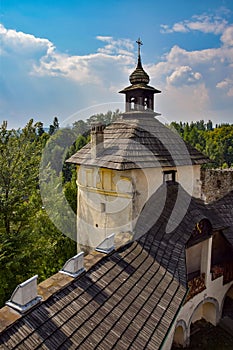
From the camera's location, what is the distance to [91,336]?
430 cm

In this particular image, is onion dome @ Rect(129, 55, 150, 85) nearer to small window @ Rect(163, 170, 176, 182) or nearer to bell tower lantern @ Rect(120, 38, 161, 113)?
bell tower lantern @ Rect(120, 38, 161, 113)

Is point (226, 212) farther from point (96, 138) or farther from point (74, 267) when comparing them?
point (74, 267)

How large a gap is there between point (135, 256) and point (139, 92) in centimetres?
708

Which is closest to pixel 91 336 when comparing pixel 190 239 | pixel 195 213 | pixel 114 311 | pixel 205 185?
pixel 114 311

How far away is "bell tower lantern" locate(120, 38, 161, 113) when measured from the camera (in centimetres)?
1150

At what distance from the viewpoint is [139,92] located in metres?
11.5

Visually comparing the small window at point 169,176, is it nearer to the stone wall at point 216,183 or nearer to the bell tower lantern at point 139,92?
the bell tower lantern at point 139,92

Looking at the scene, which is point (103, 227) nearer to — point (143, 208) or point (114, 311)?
point (143, 208)

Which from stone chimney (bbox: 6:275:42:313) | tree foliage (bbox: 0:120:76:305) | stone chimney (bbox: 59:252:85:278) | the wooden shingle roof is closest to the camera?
the wooden shingle roof

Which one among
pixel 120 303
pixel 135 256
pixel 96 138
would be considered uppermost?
pixel 96 138

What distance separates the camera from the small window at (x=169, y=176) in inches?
414

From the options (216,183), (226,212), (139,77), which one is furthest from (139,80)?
(216,183)

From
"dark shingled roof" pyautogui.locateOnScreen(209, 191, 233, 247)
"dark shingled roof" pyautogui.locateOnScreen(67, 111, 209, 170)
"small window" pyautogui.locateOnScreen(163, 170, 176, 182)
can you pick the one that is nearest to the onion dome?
"dark shingled roof" pyautogui.locateOnScreen(67, 111, 209, 170)

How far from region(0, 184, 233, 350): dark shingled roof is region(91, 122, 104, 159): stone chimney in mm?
3371
